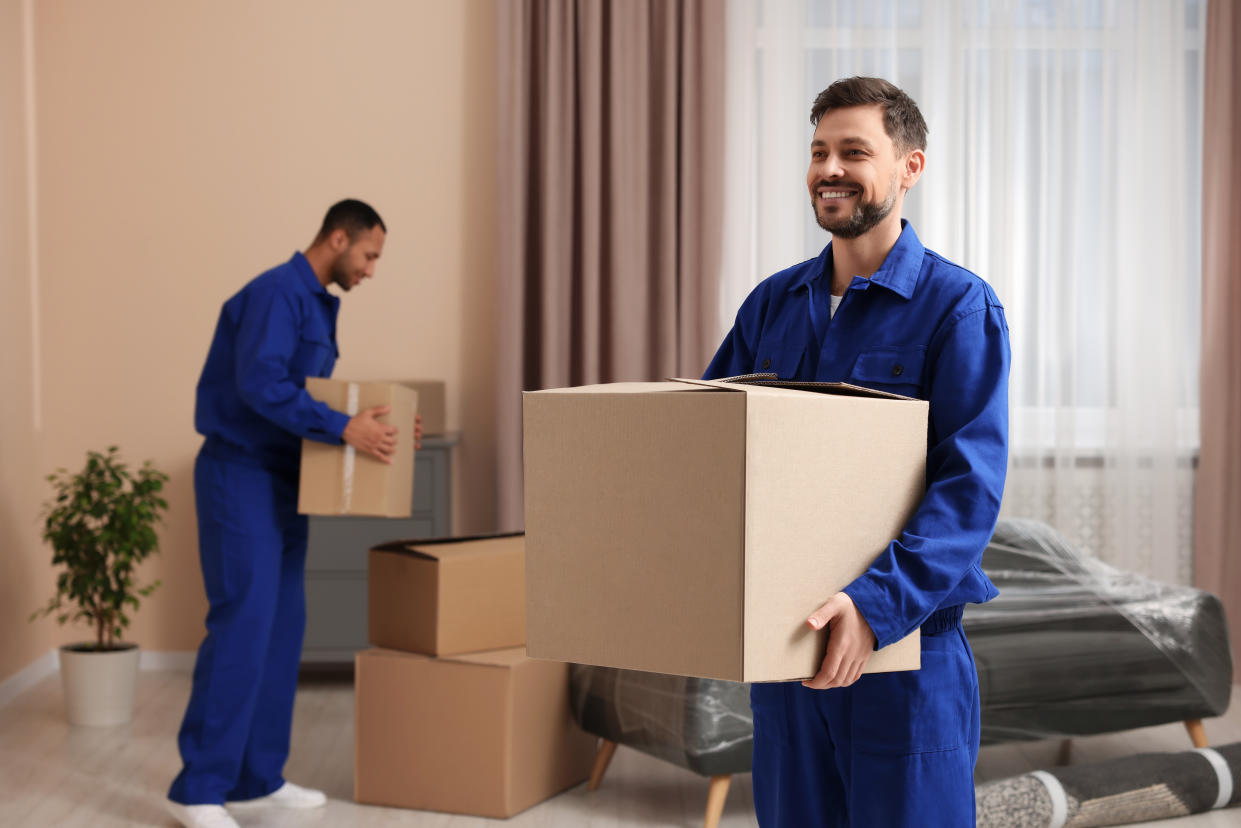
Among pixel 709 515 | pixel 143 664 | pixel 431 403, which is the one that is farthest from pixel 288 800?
pixel 709 515

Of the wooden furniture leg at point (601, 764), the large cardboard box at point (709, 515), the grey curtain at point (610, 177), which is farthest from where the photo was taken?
the grey curtain at point (610, 177)

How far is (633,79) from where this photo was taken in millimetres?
3846

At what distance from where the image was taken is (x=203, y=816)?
8.28 feet

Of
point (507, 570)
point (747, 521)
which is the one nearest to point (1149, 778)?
point (507, 570)

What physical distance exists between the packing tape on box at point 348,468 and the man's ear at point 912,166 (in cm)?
152

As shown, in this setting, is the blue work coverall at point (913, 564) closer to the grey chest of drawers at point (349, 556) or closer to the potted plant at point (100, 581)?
the grey chest of drawers at point (349, 556)

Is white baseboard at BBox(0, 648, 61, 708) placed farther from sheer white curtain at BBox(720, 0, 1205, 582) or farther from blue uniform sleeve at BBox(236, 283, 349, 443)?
sheer white curtain at BBox(720, 0, 1205, 582)

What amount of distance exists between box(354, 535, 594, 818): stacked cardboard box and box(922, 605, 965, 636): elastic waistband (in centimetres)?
143

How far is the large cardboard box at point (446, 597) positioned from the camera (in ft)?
8.65

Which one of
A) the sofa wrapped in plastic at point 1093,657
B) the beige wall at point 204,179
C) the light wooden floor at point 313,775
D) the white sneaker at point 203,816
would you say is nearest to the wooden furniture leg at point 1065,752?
the light wooden floor at point 313,775

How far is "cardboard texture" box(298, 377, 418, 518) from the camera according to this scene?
258cm

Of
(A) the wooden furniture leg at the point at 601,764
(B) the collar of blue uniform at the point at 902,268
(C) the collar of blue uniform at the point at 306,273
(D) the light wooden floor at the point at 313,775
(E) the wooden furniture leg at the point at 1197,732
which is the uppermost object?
(C) the collar of blue uniform at the point at 306,273

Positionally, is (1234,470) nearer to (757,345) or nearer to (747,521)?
(757,345)

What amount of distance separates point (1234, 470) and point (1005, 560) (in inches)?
55.0
